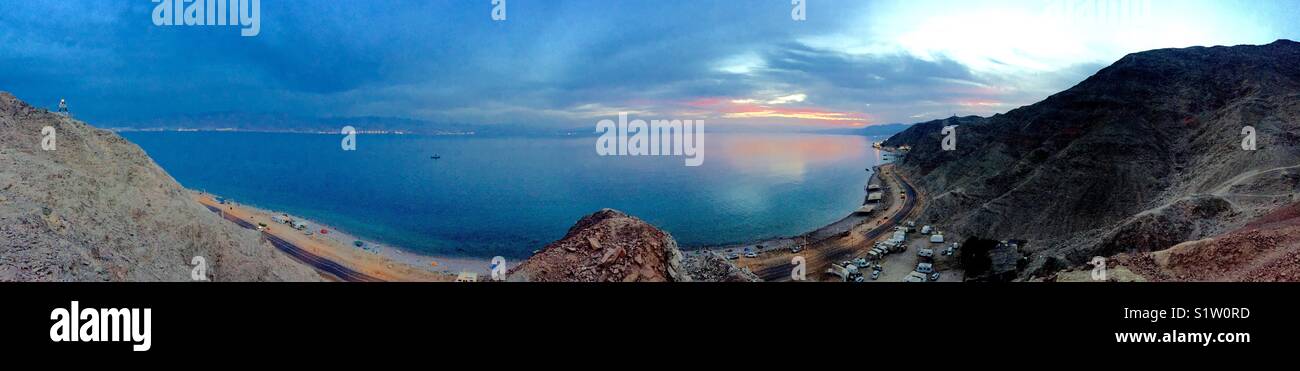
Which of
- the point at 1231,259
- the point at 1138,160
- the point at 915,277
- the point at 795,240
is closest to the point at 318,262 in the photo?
the point at 795,240

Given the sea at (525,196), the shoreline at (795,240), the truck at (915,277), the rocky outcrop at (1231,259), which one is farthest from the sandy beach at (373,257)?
the rocky outcrop at (1231,259)

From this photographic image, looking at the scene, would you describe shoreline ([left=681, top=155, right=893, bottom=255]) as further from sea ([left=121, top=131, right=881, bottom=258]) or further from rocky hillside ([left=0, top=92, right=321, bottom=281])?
rocky hillside ([left=0, top=92, right=321, bottom=281])

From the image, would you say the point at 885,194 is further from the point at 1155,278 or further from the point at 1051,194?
the point at 1155,278

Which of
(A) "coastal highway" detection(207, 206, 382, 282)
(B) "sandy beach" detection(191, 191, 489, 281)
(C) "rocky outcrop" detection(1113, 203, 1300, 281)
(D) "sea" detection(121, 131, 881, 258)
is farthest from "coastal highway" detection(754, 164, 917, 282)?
(A) "coastal highway" detection(207, 206, 382, 282)

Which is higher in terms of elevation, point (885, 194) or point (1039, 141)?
point (1039, 141)
